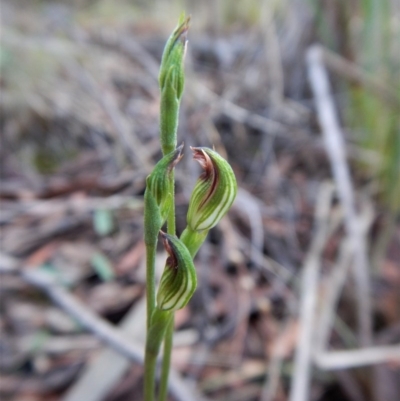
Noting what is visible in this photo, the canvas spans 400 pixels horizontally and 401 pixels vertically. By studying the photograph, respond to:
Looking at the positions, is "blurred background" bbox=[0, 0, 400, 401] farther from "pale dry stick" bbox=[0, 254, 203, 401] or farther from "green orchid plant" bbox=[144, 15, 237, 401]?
"green orchid plant" bbox=[144, 15, 237, 401]

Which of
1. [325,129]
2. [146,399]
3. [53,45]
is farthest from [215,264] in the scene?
[53,45]

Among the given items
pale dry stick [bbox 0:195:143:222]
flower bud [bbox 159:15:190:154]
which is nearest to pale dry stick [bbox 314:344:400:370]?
pale dry stick [bbox 0:195:143:222]

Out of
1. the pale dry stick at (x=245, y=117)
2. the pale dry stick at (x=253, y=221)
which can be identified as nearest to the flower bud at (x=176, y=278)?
the pale dry stick at (x=253, y=221)

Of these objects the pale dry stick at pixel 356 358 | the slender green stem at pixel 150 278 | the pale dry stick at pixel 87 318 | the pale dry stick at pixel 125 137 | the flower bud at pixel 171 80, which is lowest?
the pale dry stick at pixel 356 358

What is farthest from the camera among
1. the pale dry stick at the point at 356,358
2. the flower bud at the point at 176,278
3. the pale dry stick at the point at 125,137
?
the pale dry stick at the point at 125,137

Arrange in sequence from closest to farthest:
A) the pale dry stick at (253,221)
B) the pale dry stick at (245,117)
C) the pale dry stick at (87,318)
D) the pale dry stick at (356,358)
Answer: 1. the pale dry stick at (87,318)
2. the pale dry stick at (356,358)
3. the pale dry stick at (253,221)
4. the pale dry stick at (245,117)

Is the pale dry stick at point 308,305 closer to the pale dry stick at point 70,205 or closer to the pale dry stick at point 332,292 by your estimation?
the pale dry stick at point 332,292

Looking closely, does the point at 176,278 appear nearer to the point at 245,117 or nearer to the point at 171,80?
the point at 171,80
